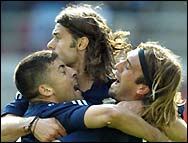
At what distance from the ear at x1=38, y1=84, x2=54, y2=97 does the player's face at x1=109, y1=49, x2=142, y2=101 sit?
25 centimetres

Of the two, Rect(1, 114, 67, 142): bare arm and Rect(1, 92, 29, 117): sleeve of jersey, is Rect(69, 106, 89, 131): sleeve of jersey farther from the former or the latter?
Rect(1, 92, 29, 117): sleeve of jersey

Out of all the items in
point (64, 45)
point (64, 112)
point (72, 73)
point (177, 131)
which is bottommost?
point (177, 131)

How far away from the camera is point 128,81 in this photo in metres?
2.96

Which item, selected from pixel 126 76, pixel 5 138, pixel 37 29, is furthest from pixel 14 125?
pixel 37 29

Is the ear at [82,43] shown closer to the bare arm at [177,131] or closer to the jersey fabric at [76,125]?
the jersey fabric at [76,125]

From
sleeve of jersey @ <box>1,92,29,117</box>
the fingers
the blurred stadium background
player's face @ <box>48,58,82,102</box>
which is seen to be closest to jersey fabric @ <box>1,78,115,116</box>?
sleeve of jersey @ <box>1,92,29,117</box>

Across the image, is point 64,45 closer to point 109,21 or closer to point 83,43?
point 83,43

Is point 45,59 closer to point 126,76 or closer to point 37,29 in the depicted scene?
point 126,76

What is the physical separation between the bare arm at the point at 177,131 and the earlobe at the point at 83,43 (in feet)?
2.09

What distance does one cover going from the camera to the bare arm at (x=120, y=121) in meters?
2.75

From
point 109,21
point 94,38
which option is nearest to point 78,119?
point 94,38

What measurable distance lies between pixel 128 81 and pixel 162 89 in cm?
16

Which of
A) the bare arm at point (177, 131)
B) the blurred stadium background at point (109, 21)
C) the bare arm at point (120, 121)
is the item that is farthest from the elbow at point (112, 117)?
the blurred stadium background at point (109, 21)

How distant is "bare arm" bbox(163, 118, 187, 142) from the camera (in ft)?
9.57
